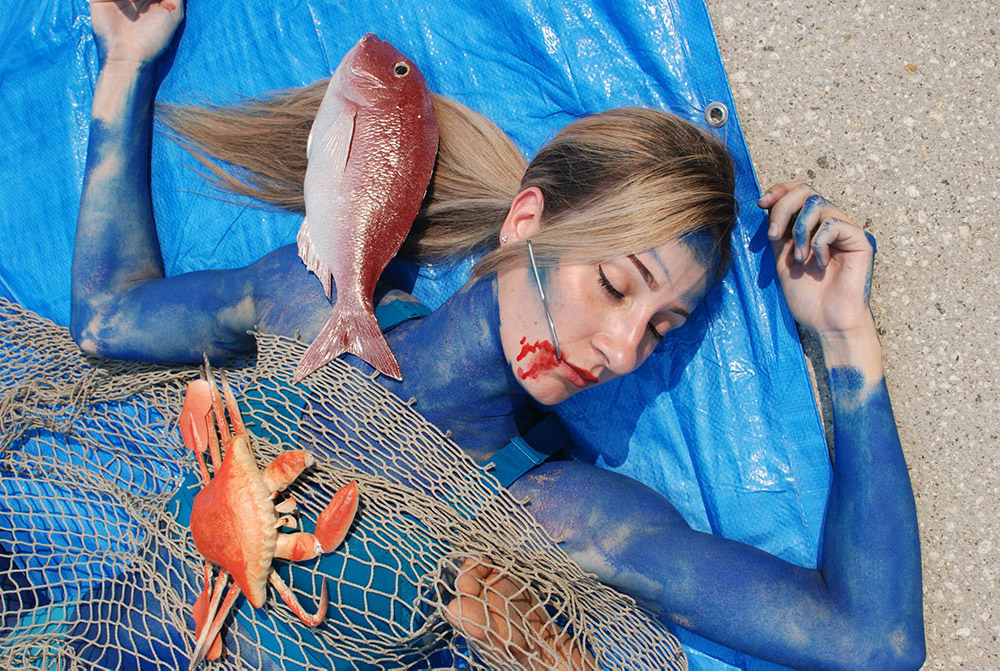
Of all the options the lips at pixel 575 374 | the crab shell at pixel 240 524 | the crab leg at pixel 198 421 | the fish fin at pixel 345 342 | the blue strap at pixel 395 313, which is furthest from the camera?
the blue strap at pixel 395 313

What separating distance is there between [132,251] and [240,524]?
1.32 m

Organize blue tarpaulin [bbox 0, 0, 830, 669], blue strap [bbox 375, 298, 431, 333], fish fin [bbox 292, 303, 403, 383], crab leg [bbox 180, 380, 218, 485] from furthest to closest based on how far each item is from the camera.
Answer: blue tarpaulin [bbox 0, 0, 830, 669]
blue strap [bbox 375, 298, 431, 333]
fish fin [bbox 292, 303, 403, 383]
crab leg [bbox 180, 380, 218, 485]

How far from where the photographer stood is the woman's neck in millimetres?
2383

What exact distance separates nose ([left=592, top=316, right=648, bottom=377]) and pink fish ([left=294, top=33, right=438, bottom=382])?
2.41 feet

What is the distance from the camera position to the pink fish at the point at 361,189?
2.40m

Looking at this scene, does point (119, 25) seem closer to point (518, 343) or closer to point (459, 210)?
point (459, 210)

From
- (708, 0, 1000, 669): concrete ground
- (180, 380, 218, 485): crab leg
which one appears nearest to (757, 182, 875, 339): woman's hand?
(708, 0, 1000, 669): concrete ground

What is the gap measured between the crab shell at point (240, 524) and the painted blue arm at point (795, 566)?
83cm

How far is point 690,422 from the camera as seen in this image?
114 inches

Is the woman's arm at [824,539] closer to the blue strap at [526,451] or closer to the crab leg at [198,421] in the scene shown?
the blue strap at [526,451]

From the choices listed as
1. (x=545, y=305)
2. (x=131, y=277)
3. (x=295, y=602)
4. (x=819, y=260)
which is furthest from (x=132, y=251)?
(x=819, y=260)

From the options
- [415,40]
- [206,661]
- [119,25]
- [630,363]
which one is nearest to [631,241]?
[630,363]

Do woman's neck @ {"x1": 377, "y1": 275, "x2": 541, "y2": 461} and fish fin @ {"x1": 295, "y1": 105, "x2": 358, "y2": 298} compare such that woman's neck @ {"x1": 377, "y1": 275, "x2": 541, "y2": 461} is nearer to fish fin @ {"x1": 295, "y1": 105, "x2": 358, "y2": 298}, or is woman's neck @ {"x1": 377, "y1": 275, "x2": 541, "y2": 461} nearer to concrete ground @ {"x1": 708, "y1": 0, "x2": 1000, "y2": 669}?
fish fin @ {"x1": 295, "y1": 105, "x2": 358, "y2": 298}

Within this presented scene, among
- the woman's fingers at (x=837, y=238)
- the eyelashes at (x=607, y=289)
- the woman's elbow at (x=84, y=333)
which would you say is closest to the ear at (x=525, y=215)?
the eyelashes at (x=607, y=289)
